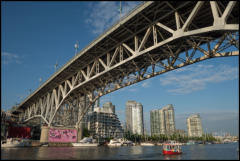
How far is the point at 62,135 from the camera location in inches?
1689

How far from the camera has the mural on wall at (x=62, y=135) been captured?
4274cm

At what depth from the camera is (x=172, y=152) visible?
28.5m

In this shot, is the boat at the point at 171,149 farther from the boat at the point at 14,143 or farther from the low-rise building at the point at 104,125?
the low-rise building at the point at 104,125

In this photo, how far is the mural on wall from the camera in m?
42.7

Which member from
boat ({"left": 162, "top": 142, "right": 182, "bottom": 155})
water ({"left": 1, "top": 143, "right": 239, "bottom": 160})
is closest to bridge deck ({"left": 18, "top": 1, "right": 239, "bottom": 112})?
water ({"left": 1, "top": 143, "right": 239, "bottom": 160})

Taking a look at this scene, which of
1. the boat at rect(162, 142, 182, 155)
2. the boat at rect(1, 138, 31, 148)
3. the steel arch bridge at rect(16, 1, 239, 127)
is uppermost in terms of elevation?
the steel arch bridge at rect(16, 1, 239, 127)

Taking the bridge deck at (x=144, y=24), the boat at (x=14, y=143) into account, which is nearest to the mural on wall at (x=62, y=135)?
the boat at (x=14, y=143)

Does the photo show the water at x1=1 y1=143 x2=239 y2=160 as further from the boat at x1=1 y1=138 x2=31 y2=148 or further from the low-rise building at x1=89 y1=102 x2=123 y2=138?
the low-rise building at x1=89 y1=102 x2=123 y2=138

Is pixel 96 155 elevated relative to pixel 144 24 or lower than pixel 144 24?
lower

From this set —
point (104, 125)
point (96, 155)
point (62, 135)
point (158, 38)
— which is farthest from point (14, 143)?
point (104, 125)

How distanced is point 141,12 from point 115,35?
5.50m

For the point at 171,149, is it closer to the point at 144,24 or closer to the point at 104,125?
the point at 144,24

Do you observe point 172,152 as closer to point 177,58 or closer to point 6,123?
point 177,58

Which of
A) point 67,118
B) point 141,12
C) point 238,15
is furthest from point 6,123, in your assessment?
point 238,15
